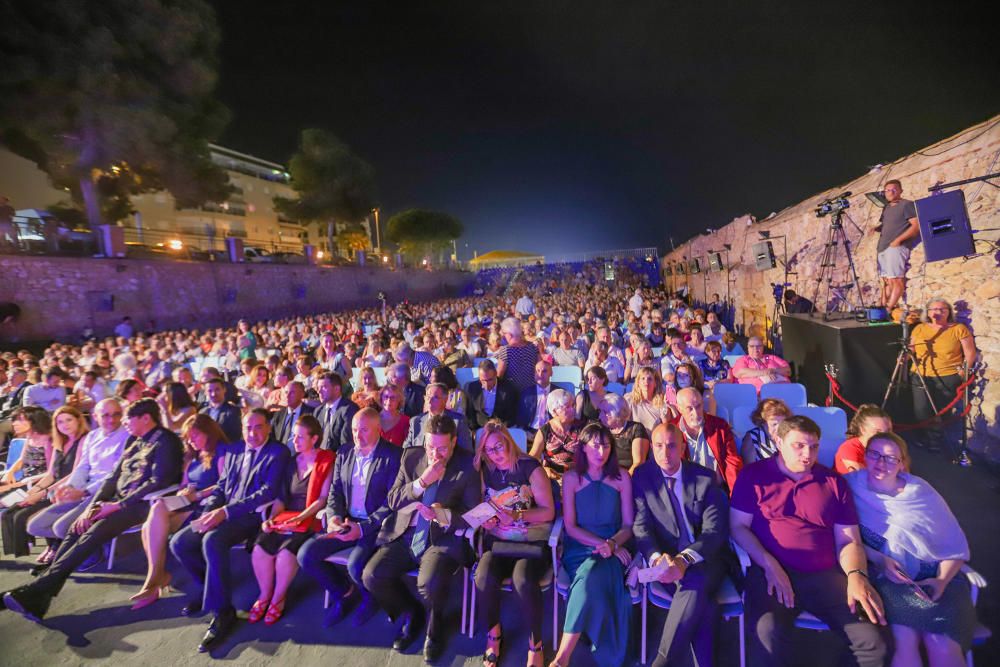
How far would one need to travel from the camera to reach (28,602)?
9.39ft

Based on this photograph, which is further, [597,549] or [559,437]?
[559,437]

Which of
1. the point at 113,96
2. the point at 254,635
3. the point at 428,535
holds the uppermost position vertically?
the point at 113,96

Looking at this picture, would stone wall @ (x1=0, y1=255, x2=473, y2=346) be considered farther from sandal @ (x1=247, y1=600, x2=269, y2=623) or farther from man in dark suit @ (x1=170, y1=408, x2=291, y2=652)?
sandal @ (x1=247, y1=600, x2=269, y2=623)

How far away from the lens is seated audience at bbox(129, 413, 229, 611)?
10.3 feet

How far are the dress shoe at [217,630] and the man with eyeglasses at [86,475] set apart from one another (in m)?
1.78

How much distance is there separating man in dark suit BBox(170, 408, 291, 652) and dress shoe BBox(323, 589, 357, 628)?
25.3 inches

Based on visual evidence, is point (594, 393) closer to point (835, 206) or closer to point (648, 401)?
point (648, 401)

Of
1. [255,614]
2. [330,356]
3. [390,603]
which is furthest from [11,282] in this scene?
[390,603]

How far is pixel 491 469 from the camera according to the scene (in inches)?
112

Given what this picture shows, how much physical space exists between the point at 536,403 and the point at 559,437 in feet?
3.71

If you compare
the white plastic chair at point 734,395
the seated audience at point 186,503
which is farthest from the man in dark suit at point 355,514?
the white plastic chair at point 734,395

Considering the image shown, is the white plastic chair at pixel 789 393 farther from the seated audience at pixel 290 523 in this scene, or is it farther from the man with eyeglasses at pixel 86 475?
the man with eyeglasses at pixel 86 475

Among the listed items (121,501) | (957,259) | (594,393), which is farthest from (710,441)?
(121,501)

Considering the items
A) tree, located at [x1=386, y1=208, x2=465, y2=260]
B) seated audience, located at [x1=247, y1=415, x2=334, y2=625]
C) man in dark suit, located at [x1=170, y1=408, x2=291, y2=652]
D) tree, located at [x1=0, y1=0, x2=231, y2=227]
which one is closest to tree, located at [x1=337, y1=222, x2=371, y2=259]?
tree, located at [x1=386, y1=208, x2=465, y2=260]
